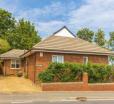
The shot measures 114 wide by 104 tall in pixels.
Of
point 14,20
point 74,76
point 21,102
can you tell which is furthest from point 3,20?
point 21,102

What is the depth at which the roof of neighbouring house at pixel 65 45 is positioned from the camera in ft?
116

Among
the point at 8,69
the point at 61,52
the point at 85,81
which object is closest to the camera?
the point at 85,81

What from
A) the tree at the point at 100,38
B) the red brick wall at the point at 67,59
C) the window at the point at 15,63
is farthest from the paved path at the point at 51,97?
the tree at the point at 100,38

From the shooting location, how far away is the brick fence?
2931 centimetres

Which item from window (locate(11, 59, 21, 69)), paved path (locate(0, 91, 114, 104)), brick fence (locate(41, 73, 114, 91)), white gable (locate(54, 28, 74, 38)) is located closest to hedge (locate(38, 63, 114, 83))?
brick fence (locate(41, 73, 114, 91))

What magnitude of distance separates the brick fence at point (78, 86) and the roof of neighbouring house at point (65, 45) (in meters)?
5.87

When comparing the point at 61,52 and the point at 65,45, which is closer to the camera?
the point at 61,52

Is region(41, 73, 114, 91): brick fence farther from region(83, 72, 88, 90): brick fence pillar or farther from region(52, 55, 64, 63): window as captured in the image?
region(52, 55, 64, 63): window

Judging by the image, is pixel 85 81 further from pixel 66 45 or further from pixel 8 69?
pixel 8 69

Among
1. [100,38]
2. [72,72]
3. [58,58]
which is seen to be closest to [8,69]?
[58,58]

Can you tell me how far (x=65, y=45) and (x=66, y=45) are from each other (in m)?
0.15

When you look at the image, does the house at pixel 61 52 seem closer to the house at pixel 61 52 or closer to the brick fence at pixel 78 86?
the house at pixel 61 52

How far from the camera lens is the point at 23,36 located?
6712cm

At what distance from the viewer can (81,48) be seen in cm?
3806
